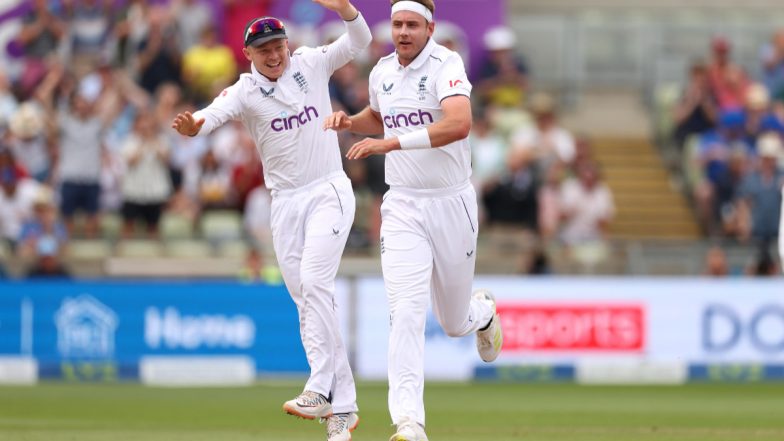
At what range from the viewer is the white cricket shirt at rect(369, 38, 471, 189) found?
9.59 m

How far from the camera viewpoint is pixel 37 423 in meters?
12.0

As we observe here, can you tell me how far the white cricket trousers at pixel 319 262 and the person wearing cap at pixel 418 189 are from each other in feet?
1.60

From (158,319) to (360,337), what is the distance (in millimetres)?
2212

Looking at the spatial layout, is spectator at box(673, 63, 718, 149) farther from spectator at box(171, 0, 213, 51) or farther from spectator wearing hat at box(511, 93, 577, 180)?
spectator at box(171, 0, 213, 51)

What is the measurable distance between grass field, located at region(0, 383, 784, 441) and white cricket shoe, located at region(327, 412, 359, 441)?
477 mm

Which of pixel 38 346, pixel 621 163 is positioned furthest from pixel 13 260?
pixel 621 163

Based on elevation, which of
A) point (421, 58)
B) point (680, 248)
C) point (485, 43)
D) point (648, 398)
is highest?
point (485, 43)

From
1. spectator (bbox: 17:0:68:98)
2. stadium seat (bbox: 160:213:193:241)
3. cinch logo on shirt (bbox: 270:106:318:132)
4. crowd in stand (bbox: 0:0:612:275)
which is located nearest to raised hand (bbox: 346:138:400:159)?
cinch logo on shirt (bbox: 270:106:318:132)

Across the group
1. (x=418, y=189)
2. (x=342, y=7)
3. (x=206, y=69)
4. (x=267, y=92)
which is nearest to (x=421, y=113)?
(x=418, y=189)

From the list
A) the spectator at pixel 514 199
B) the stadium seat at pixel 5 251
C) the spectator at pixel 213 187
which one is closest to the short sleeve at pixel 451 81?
the spectator at pixel 514 199

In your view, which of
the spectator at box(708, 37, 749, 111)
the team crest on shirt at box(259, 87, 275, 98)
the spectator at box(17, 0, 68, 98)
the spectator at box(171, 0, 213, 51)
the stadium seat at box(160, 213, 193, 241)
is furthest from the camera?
the spectator at box(708, 37, 749, 111)

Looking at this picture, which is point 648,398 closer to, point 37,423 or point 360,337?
point 360,337

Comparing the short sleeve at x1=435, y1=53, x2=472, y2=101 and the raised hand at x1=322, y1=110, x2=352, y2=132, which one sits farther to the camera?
the short sleeve at x1=435, y1=53, x2=472, y2=101

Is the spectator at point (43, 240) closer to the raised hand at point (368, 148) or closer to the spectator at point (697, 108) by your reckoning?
the spectator at point (697, 108)
